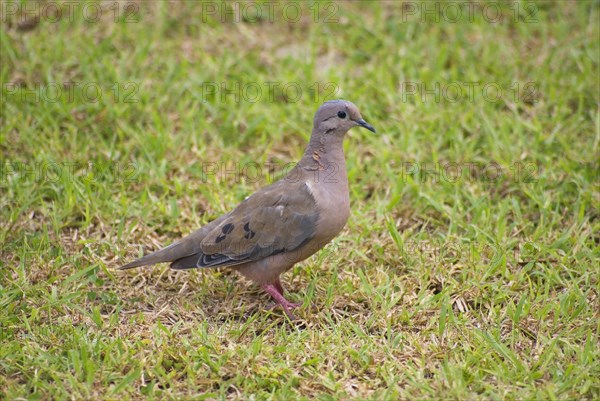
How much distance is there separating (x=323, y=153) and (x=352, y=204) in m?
1.02

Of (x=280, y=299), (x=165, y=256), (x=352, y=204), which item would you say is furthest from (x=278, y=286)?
(x=352, y=204)

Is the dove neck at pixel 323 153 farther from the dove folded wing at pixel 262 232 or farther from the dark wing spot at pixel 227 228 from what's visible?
the dark wing spot at pixel 227 228

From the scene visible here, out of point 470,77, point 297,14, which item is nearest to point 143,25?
point 297,14

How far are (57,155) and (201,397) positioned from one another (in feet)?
9.20

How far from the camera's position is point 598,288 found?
4.72 metres

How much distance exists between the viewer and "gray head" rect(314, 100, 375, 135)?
4809 mm

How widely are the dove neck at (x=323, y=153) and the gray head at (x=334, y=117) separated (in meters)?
0.04

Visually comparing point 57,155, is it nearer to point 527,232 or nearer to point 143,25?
point 143,25

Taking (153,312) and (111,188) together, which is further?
(111,188)

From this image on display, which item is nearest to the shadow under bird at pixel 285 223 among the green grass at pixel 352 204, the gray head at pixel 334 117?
the gray head at pixel 334 117

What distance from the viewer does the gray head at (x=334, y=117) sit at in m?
4.81

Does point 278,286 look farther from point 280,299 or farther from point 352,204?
point 352,204

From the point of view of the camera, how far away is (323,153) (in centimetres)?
477

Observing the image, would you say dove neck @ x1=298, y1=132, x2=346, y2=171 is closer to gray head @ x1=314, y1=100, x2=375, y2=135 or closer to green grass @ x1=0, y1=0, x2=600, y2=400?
gray head @ x1=314, y1=100, x2=375, y2=135
